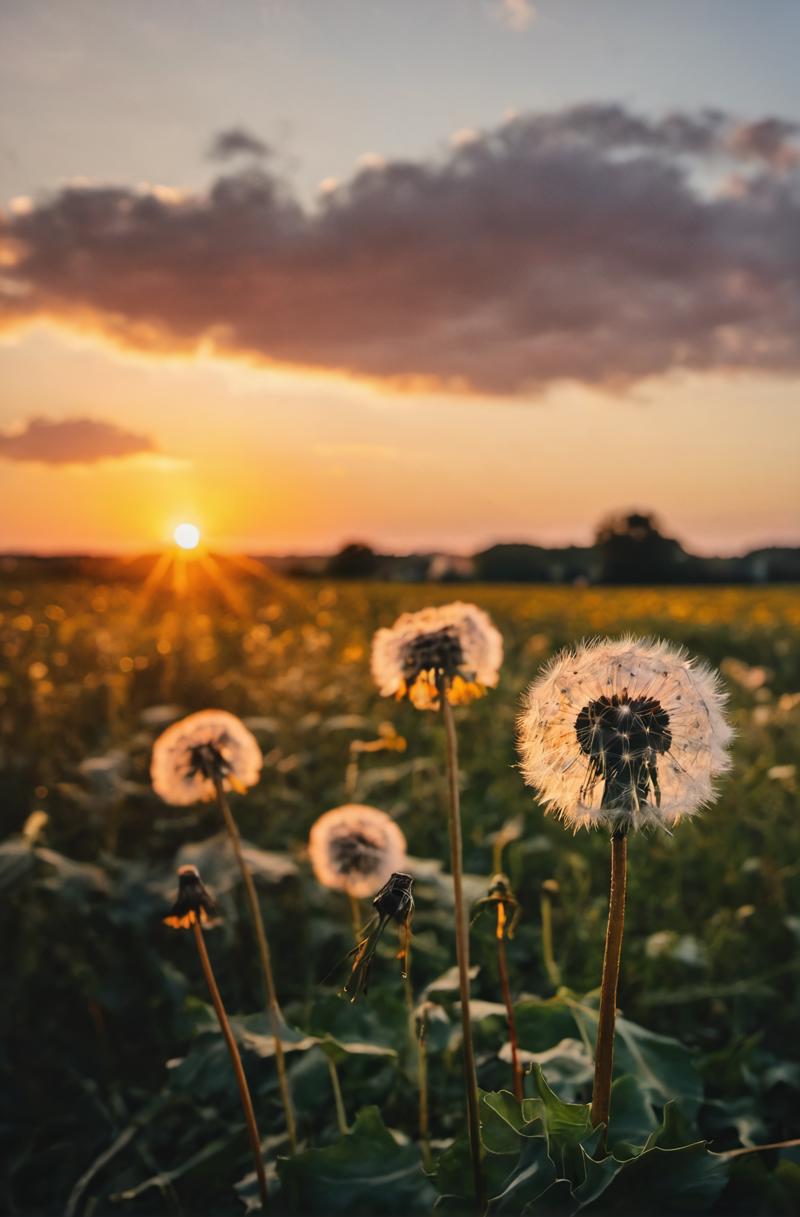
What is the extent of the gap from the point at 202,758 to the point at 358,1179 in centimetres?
92

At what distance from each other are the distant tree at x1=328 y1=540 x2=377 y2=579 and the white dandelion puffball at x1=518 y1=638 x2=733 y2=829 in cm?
4503

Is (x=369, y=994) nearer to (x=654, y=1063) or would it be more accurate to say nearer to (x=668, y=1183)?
(x=654, y=1063)

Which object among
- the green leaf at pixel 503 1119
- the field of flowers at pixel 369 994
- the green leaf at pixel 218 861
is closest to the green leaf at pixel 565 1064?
the field of flowers at pixel 369 994

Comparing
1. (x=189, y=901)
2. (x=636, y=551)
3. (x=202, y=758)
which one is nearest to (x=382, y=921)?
(x=189, y=901)

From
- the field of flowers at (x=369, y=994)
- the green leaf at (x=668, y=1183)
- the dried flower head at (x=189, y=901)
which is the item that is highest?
the dried flower head at (x=189, y=901)

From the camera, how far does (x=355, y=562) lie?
4784cm

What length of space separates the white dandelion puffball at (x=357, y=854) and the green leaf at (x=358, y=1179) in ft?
2.22

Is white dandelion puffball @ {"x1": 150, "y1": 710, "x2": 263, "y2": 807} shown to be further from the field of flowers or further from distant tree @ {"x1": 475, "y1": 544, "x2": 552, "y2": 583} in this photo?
distant tree @ {"x1": 475, "y1": 544, "x2": 552, "y2": 583}

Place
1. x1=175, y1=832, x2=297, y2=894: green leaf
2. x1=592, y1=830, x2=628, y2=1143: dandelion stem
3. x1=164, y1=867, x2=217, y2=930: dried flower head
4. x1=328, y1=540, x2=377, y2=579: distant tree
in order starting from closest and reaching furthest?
x1=592, y1=830, x2=628, y2=1143: dandelion stem
x1=164, y1=867, x2=217, y2=930: dried flower head
x1=175, y1=832, x2=297, y2=894: green leaf
x1=328, y1=540, x2=377, y2=579: distant tree

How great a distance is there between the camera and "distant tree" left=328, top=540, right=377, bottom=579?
4712 cm

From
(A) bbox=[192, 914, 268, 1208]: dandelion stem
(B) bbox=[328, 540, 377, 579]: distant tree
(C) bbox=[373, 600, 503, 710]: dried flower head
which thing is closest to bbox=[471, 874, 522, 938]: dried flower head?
(C) bbox=[373, 600, 503, 710]: dried flower head

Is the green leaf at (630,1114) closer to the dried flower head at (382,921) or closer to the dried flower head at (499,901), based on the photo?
the dried flower head at (499,901)

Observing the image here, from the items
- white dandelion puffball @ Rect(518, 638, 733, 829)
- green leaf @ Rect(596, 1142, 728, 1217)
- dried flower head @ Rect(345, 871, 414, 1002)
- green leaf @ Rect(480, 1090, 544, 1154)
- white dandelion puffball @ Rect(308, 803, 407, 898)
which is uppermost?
white dandelion puffball @ Rect(518, 638, 733, 829)

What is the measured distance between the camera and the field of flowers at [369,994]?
6.02 ft
